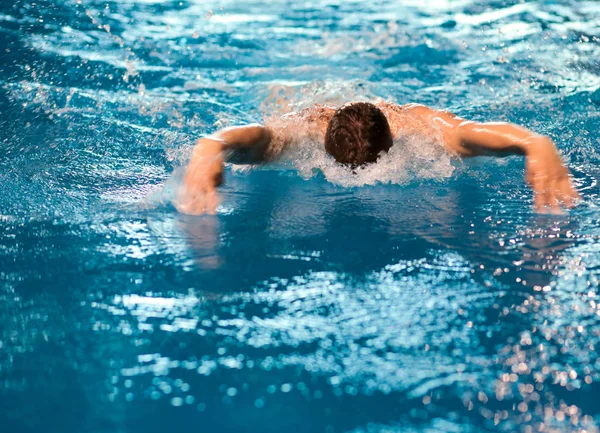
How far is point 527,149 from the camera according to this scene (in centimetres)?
287

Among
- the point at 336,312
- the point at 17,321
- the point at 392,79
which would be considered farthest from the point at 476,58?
the point at 17,321

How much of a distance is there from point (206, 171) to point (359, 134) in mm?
772

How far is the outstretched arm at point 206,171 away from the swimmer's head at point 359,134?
1.45 feet

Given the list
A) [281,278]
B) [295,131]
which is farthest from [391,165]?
[281,278]

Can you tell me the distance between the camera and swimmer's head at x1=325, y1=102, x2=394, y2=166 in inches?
121

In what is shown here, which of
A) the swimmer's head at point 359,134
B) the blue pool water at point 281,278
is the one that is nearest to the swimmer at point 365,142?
the swimmer's head at point 359,134

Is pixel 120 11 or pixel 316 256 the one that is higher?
pixel 120 11

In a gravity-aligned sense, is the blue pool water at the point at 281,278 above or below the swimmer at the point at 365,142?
below

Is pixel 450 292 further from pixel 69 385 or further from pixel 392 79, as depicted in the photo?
pixel 392 79

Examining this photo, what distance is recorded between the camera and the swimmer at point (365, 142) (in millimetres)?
2799

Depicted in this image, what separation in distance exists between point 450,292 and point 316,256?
540 millimetres

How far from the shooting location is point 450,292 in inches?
84.4

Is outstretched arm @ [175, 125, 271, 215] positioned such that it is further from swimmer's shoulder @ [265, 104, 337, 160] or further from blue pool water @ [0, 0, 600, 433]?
swimmer's shoulder @ [265, 104, 337, 160]

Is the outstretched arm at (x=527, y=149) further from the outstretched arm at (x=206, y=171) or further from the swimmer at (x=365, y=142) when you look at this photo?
the outstretched arm at (x=206, y=171)
